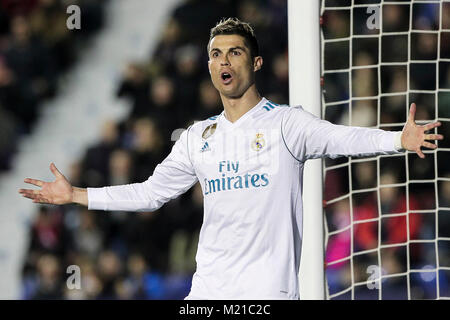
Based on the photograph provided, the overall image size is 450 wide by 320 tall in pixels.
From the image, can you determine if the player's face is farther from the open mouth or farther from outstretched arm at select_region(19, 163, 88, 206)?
outstretched arm at select_region(19, 163, 88, 206)

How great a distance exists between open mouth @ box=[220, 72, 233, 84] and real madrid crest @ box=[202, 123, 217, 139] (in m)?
0.21

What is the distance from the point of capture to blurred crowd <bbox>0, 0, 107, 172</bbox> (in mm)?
5598

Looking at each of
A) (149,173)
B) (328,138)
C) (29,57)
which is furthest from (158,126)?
(328,138)

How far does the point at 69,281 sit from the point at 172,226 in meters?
0.71

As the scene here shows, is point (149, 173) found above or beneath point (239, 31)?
beneath

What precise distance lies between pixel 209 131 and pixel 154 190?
315 millimetres

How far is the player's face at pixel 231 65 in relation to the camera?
2.91 meters

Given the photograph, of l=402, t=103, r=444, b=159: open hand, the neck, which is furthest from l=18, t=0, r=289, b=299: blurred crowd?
l=402, t=103, r=444, b=159: open hand

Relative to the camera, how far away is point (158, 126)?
5473 millimetres

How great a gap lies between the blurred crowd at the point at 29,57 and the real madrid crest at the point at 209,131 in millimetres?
2822

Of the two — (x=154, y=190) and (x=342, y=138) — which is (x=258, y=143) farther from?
(x=154, y=190)

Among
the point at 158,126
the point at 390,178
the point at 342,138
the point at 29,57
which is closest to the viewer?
the point at 342,138

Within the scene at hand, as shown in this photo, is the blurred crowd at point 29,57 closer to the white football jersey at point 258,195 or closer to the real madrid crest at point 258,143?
the white football jersey at point 258,195
